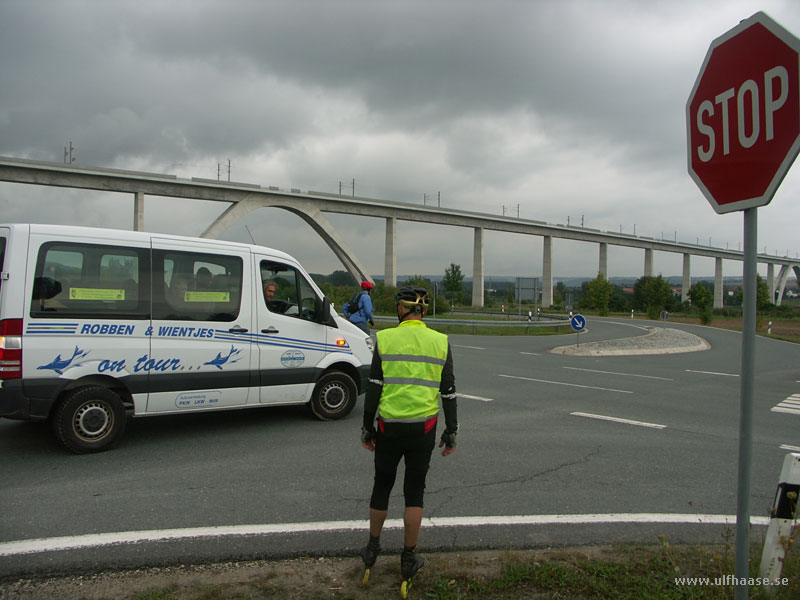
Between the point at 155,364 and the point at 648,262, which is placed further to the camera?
the point at 648,262

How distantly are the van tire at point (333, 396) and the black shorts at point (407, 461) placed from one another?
12.9 feet

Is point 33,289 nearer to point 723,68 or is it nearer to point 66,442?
point 66,442

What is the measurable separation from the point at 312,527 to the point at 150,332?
3.17 metres

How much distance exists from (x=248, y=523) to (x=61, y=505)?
1.55 m

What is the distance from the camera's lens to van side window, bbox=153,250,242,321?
5996 millimetres

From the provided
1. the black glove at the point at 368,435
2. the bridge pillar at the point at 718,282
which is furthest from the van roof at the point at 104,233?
the bridge pillar at the point at 718,282

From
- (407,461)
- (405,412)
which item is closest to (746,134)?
(405,412)

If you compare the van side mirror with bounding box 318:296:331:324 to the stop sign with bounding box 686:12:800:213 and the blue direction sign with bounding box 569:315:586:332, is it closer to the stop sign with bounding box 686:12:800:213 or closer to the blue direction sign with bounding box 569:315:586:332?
the stop sign with bounding box 686:12:800:213

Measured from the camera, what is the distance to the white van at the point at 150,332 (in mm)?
5242

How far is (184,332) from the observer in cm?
609

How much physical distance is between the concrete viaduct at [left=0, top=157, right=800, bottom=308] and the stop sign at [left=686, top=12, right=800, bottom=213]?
48048mm

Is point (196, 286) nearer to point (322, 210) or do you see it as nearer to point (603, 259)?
point (322, 210)

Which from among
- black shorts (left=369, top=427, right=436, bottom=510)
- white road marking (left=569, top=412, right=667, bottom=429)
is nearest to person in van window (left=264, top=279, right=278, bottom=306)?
black shorts (left=369, top=427, right=436, bottom=510)

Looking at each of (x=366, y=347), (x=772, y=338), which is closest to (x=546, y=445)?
(x=366, y=347)
